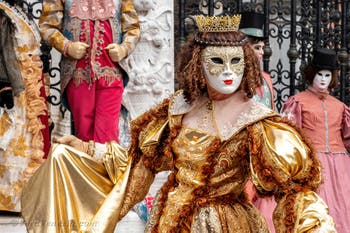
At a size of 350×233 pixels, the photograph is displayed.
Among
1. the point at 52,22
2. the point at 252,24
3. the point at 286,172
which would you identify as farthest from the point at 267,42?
the point at 286,172

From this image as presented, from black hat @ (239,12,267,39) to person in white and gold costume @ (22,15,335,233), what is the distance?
10.3 ft

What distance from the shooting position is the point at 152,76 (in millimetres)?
10148

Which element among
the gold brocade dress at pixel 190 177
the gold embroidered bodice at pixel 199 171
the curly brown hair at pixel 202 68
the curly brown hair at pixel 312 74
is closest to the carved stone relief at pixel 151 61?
the curly brown hair at pixel 312 74

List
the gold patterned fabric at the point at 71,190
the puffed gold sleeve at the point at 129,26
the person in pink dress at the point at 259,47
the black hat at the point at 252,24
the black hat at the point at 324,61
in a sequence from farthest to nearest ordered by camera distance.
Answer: the black hat at the point at 324,61
the black hat at the point at 252,24
the person in pink dress at the point at 259,47
the puffed gold sleeve at the point at 129,26
the gold patterned fabric at the point at 71,190

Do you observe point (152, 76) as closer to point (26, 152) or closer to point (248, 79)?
point (26, 152)

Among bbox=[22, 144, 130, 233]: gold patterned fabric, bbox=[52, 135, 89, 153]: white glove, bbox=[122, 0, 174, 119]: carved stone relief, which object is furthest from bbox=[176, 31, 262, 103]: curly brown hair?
bbox=[122, 0, 174, 119]: carved stone relief

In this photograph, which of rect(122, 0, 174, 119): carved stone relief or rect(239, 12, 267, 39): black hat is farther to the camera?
rect(122, 0, 174, 119): carved stone relief

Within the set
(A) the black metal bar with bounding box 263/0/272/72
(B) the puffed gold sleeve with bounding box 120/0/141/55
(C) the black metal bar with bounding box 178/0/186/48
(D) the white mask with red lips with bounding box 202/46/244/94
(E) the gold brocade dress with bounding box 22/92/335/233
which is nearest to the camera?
(E) the gold brocade dress with bounding box 22/92/335/233

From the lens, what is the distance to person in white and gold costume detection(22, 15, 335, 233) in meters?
6.22

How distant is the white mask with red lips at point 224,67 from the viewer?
6.52m

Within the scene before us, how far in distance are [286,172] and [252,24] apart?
3.92 m

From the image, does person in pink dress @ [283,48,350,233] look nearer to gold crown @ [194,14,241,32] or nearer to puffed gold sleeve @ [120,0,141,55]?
puffed gold sleeve @ [120,0,141,55]

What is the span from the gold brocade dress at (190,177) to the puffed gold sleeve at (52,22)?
2.09m

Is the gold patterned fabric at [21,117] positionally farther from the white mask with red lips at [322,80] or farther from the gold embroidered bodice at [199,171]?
the gold embroidered bodice at [199,171]
